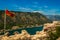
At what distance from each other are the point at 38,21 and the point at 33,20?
3.23 meters

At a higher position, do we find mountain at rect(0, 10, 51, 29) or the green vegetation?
the green vegetation

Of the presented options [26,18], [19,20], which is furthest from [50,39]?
[26,18]

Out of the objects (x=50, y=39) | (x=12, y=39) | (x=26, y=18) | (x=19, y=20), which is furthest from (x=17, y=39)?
(x=26, y=18)

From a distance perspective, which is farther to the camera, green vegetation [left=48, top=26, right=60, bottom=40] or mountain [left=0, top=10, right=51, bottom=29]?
mountain [left=0, top=10, right=51, bottom=29]

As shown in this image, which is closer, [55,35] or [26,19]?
[55,35]

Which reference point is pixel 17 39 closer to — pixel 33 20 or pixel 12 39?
pixel 12 39

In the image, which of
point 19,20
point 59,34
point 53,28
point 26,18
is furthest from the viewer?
point 26,18

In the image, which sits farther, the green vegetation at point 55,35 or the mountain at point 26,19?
the mountain at point 26,19

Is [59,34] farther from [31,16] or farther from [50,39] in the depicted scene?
[31,16]

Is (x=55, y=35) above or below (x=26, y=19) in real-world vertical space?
above

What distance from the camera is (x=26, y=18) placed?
12344 cm

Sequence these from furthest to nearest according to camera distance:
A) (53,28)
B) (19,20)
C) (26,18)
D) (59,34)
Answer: (26,18) < (19,20) < (53,28) < (59,34)

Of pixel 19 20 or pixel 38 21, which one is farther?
pixel 38 21

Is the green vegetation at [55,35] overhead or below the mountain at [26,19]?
overhead
